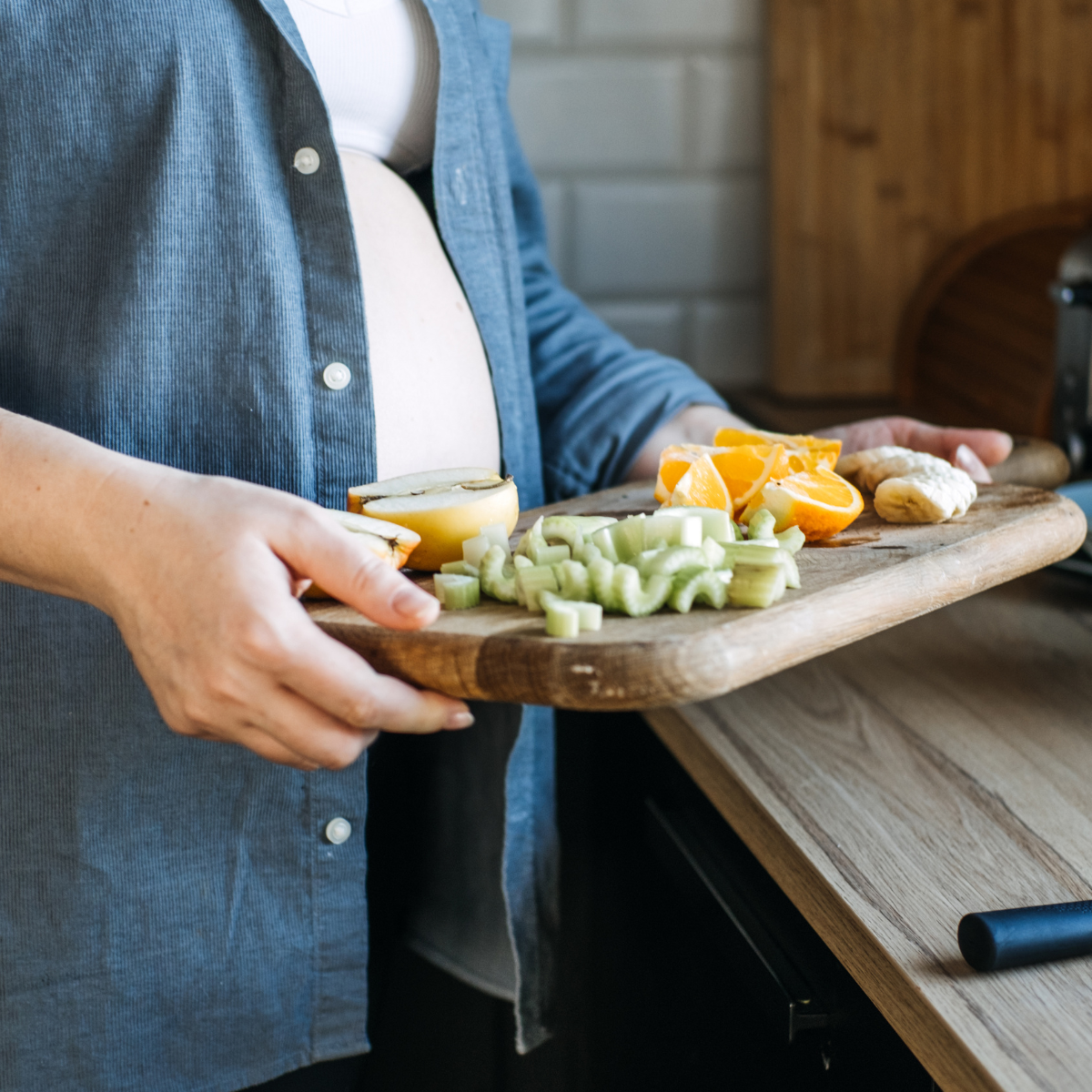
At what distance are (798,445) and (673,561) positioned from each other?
0.23m

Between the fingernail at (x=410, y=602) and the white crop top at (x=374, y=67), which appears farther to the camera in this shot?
the white crop top at (x=374, y=67)

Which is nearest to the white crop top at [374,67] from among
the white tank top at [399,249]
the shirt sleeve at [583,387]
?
the white tank top at [399,249]

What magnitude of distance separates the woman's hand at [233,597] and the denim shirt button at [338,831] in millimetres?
181

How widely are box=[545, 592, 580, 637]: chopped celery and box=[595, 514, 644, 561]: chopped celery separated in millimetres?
81

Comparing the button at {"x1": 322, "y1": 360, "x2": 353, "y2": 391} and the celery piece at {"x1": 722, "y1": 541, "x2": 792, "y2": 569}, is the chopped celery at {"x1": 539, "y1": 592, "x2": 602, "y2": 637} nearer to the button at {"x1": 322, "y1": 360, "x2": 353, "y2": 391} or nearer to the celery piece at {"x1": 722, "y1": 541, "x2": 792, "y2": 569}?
the celery piece at {"x1": 722, "y1": 541, "x2": 792, "y2": 569}

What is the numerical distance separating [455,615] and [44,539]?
177 millimetres

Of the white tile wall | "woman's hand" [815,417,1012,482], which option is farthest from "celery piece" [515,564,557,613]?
the white tile wall

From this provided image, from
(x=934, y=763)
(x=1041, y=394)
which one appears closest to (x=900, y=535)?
(x=934, y=763)

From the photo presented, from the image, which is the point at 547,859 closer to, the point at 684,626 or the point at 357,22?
the point at 684,626

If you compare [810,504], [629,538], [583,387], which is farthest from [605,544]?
[583,387]

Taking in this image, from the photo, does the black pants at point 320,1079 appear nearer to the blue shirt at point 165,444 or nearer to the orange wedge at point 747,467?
the blue shirt at point 165,444

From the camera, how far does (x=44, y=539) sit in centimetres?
45

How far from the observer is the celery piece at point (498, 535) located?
0.51m

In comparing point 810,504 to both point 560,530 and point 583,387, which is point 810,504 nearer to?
point 560,530
